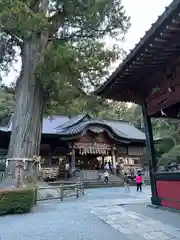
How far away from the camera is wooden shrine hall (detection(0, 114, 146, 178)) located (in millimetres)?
19938

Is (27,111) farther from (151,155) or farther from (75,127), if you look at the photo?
(75,127)

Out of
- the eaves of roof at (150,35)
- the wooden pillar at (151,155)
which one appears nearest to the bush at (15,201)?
the wooden pillar at (151,155)

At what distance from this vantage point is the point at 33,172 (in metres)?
10.5

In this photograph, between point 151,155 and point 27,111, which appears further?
point 27,111

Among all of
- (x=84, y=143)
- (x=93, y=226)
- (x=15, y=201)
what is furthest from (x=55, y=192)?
(x=84, y=143)

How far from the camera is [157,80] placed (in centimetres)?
682

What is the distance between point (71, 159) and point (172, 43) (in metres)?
16.8

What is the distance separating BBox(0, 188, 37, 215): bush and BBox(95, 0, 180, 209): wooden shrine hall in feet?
12.2

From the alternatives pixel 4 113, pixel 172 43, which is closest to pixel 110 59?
pixel 172 43

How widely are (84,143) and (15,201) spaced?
13.9m

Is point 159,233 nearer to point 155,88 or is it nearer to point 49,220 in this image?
point 49,220

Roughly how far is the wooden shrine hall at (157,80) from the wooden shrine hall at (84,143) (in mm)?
11448

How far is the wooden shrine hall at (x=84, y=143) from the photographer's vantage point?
65.4 feet

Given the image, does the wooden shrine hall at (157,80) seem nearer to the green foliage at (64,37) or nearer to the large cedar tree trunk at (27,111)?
the green foliage at (64,37)
